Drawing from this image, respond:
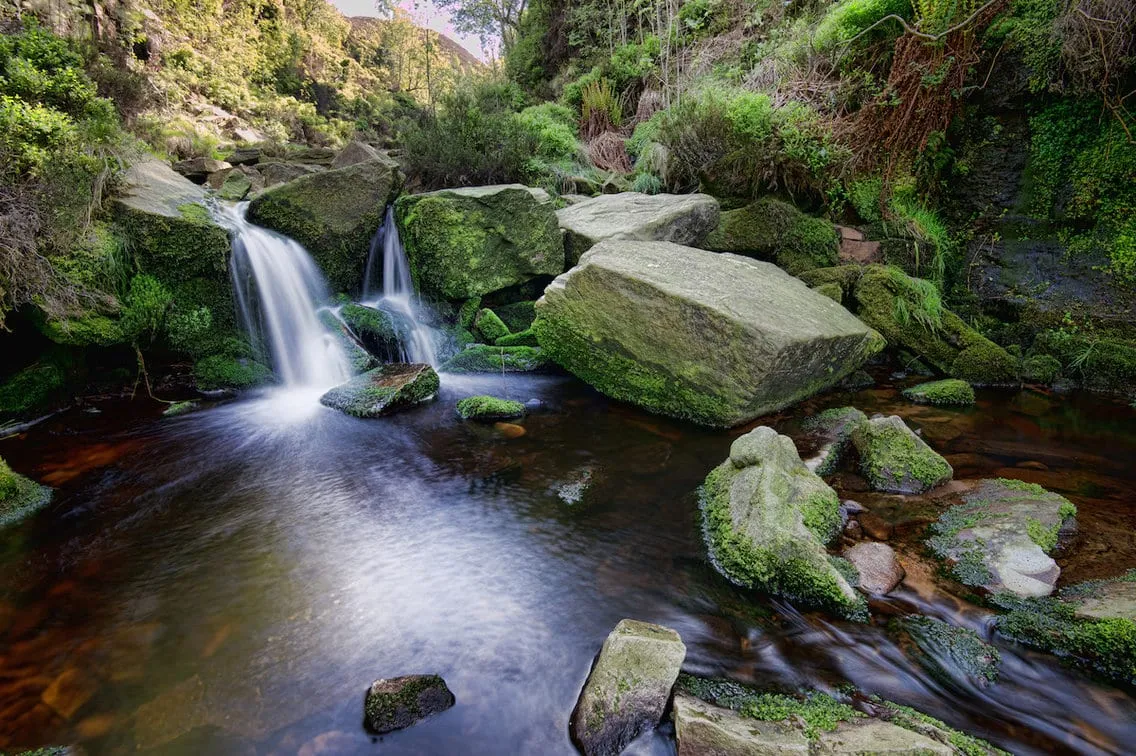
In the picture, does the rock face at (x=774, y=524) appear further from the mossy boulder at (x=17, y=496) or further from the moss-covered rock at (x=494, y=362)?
the mossy boulder at (x=17, y=496)

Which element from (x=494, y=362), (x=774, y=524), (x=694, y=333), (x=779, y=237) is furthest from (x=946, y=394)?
(x=494, y=362)

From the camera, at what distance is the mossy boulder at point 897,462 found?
389cm

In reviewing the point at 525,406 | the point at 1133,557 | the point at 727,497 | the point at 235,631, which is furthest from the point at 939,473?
the point at 235,631

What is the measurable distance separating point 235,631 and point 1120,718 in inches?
156

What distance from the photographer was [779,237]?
7.43 metres

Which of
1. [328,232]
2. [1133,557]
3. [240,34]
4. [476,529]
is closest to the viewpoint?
[1133,557]

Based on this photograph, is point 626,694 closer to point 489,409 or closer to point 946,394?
point 489,409

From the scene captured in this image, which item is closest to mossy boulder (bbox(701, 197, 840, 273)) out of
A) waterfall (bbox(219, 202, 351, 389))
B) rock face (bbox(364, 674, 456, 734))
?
waterfall (bbox(219, 202, 351, 389))

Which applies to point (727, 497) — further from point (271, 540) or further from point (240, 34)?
point (240, 34)

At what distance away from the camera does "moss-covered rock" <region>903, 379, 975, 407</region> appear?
567cm

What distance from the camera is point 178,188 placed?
7.01m

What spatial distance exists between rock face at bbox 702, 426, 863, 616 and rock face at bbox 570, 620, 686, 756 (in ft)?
3.06

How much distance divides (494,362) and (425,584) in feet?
13.7

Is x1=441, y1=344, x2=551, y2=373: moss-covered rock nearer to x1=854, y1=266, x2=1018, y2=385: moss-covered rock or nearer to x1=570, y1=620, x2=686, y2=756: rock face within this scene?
x1=854, y1=266, x2=1018, y2=385: moss-covered rock
